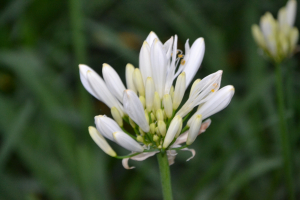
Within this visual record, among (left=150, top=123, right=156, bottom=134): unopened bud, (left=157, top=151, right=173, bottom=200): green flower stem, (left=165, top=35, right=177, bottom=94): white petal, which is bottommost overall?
(left=157, top=151, right=173, bottom=200): green flower stem

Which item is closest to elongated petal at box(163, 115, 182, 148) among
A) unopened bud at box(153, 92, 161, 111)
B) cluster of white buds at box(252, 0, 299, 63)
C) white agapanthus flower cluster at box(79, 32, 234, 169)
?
white agapanthus flower cluster at box(79, 32, 234, 169)

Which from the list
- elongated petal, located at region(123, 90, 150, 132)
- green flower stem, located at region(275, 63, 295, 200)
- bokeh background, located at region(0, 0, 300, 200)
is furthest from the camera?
bokeh background, located at region(0, 0, 300, 200)

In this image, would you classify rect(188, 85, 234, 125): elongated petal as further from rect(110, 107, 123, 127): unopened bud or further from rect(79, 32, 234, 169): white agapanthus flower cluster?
rect(110, 107, 123, 127): unopened bud

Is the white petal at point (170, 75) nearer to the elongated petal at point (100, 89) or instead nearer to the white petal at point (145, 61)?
the white petal at point (145, 61)

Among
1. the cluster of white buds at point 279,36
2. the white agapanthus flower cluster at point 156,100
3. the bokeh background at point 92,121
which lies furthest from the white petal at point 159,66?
the cluster of white buds at point 279,36

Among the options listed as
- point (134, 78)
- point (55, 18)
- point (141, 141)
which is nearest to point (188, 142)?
point (141, 141)

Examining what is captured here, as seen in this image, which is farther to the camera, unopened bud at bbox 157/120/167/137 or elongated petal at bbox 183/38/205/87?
elongated petal at bbox 183/38/205/87
